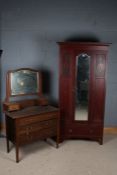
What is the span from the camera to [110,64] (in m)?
3.72

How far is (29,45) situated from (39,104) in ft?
3.38

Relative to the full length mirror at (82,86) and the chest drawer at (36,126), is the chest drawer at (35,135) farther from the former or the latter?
the full length mirror at (82,86)

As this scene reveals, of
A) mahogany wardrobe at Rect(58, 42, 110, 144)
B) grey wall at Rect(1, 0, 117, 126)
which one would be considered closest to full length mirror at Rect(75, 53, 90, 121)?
mahogany wardrobe at Rect(58, 42, 110, 144)

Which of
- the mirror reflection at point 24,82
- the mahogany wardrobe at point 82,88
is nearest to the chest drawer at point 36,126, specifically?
the mahogany wardrobe at point 82,88

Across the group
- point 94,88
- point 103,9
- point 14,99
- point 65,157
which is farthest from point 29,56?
point 65,157

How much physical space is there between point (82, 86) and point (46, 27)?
3.89 ft

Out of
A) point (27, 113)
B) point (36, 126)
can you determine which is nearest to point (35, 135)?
point (36, 126)

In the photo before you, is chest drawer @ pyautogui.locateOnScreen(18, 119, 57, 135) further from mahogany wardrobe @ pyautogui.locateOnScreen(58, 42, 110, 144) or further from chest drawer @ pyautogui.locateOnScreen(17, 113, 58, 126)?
mahogany wardrobe @ pyautogui.locateOnScreen(58, 42, 110, 144)

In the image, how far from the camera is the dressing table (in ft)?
Answer: 9.25

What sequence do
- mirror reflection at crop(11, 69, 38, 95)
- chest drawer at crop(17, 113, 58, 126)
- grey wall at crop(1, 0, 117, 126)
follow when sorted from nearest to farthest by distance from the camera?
chest drawer at crop(17, 113, 58, 126) < mirror reflection at crop(11, 69, 38, 95) < grey wall at crop(1, 0, 117, 126)

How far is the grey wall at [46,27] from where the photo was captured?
11.6 ft

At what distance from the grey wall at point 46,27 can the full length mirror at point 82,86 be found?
585 millimetres

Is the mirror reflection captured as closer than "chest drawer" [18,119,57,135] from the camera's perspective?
No

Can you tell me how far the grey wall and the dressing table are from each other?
50 cm
